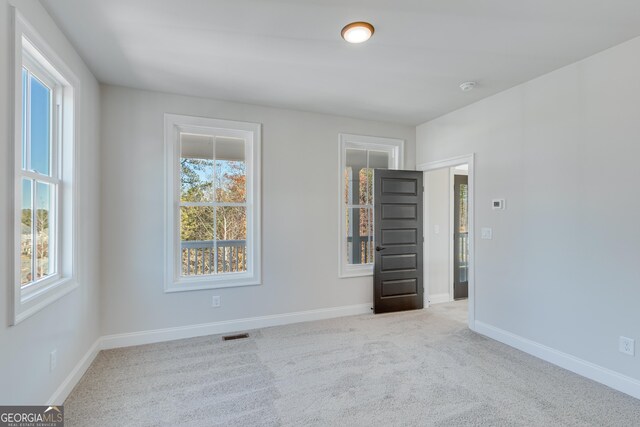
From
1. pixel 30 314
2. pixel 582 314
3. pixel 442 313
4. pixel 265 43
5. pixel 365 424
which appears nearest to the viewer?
pixel 30 314

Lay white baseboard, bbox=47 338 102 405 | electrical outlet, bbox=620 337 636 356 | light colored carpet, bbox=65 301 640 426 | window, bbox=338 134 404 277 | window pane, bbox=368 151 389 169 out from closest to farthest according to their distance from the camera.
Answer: light colored carpet, bbox=65 301 640 426 → white baseboard, bbox=47 338 102 405 → electrical outlet, bbox=620 337 636 356 → window, bbox=338 134 404 277 → window pane, bbox=368 151 389 169

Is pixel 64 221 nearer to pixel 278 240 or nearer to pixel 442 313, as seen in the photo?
pixel 278 240

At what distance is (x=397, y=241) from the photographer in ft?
14.4

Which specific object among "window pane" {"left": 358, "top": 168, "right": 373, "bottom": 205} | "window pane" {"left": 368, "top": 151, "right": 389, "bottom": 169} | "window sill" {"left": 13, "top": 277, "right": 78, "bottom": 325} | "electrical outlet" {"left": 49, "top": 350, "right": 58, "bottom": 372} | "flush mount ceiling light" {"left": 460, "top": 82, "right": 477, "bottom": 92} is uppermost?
"flush mount ceiling light" {"left": 460, "top": 82, "right": 477, "bottom": 92}

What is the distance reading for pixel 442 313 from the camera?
14.1 ft

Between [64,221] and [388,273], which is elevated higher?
[64,221]

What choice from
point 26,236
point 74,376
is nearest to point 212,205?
point 26,236

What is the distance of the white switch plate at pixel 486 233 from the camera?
3.49 metres

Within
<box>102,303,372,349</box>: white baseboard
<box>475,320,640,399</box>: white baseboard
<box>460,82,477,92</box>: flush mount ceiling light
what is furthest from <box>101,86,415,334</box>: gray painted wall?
<box>475,320,640,399</box>: white baseboard

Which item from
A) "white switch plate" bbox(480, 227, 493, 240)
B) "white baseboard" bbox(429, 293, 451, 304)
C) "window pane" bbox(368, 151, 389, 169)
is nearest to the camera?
"white switch plate" bbox(480, 227, 493, 240)

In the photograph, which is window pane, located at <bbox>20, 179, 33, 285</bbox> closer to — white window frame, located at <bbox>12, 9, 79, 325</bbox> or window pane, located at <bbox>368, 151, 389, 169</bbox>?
white window frame, located at <bbox>12, 9, 79, 325</bbox>

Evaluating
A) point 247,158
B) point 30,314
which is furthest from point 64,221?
point 247,158

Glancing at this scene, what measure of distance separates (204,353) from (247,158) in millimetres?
2191

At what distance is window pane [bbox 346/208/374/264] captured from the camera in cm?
437
